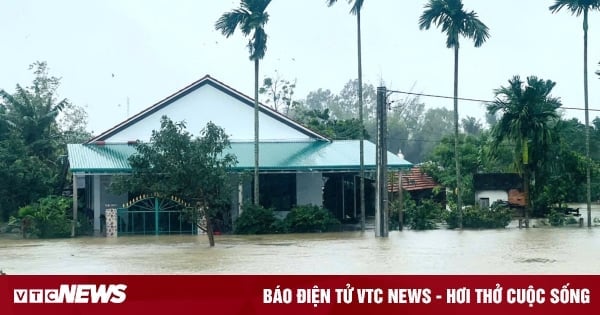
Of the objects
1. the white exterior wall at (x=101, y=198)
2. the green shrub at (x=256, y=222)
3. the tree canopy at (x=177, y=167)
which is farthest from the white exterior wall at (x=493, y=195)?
the tree canopy at (x=177, y=167)

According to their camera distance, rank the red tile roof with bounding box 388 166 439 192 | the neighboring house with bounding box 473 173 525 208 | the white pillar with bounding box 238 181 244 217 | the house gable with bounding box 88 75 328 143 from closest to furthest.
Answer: the white pillar with bounding box 238 181 244 217 → the house gable with bounding box 88 75 328 143 → the neighboring house with bounding box 473 173 525 208 → the red tile roof with bounding box 388 166 439 192

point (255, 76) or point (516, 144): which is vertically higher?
point (255, 76)

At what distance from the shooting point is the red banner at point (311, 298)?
11.6 meters

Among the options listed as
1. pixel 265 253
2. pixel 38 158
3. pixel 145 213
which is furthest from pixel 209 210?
pixel 38 158

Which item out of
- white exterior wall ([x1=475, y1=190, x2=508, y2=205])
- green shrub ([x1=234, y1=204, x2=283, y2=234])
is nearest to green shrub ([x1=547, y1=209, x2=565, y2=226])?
white exterior wall ([x1=475, y1=190, x2=508, y2=205])

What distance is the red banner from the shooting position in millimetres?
11625

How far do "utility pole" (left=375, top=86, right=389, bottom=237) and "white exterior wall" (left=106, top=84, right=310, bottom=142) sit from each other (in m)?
9.02

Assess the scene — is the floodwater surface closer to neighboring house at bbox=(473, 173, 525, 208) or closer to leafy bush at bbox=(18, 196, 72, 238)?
leafy bush at bbox=(18, 196, 72, 238)

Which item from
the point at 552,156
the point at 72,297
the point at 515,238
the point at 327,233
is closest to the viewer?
the point at 72,297

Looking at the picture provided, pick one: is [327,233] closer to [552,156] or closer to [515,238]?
[515,238]

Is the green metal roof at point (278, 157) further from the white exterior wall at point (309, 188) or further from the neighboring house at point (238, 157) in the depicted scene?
the white exterior wall at point (309, 188)

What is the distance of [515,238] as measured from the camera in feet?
106

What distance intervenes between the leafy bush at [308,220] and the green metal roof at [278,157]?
1666 mm

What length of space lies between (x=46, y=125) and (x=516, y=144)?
22.6 metres
